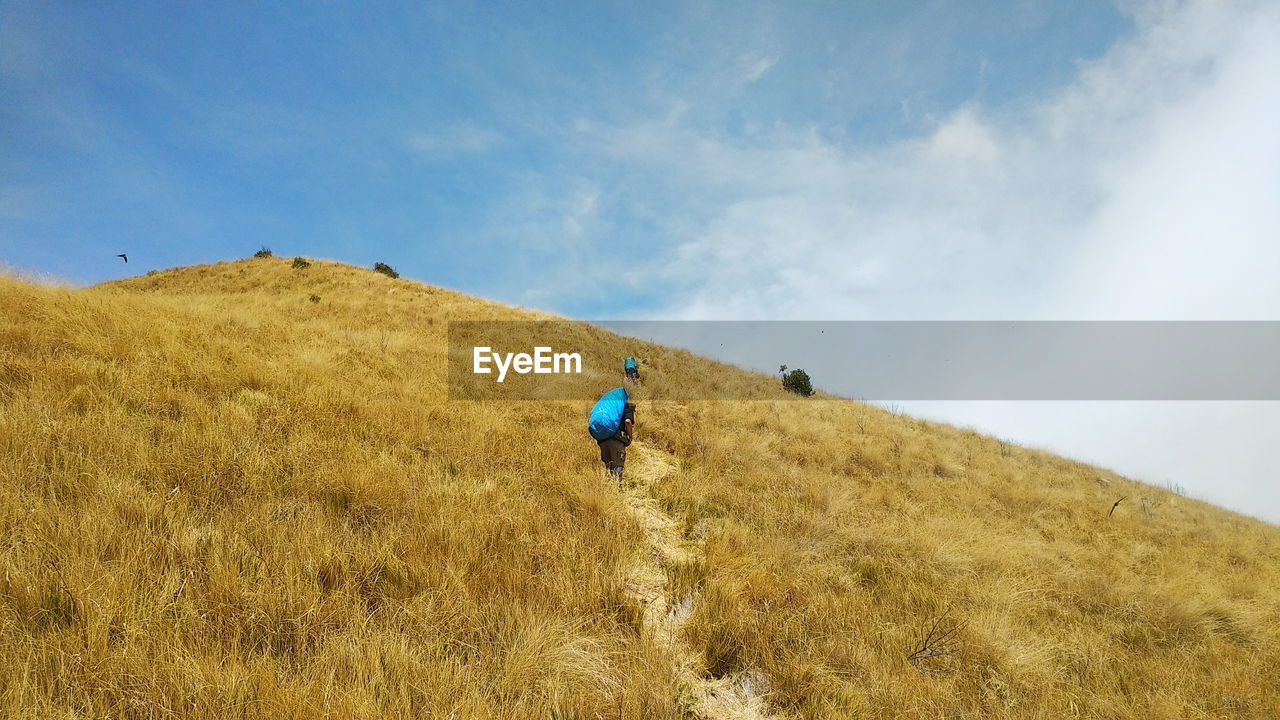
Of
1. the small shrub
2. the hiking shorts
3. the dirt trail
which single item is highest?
the small shrub

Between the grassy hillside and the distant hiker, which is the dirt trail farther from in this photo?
the distant hiker

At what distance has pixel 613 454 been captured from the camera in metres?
6.34

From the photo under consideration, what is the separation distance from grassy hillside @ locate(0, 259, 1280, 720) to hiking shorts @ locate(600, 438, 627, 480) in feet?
1.08

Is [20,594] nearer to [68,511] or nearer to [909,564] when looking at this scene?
[68,511]

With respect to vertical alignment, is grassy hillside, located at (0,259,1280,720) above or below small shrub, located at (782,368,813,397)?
below

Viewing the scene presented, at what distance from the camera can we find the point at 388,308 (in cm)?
1808

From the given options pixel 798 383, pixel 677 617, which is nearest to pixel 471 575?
pixel 677 617

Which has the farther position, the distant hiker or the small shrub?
the small shrub

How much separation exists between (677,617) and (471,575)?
168 cm

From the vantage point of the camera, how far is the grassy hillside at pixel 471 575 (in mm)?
2348

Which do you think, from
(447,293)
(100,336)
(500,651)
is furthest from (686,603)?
(447,293)

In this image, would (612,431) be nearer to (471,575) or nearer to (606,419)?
(606,419)

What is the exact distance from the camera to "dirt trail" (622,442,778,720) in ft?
9.50

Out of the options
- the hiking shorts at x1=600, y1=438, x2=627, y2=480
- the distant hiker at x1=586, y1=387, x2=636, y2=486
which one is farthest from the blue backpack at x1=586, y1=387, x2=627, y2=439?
the hiking shorts at x1=600, y1=438, x2=627, y2=480
